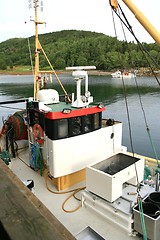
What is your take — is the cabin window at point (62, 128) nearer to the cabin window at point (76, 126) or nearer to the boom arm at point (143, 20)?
the cabin window at point (76, 126)

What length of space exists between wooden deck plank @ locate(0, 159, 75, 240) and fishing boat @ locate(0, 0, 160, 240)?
1.63 meters

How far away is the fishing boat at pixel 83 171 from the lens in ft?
13.1

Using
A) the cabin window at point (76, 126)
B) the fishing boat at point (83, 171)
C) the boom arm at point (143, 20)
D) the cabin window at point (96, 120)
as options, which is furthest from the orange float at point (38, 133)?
the boom arm at point (143, 20)

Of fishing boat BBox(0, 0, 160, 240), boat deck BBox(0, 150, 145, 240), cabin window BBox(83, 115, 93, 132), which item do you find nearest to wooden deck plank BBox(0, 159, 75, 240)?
fishing boat BBox(0, 0, 160, 240)

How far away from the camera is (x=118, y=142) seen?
6410 millimetres

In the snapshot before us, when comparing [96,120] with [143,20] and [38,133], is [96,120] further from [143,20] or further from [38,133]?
[143,20]

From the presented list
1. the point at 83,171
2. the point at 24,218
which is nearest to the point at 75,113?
the point at 83,171

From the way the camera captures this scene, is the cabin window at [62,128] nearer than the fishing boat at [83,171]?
No

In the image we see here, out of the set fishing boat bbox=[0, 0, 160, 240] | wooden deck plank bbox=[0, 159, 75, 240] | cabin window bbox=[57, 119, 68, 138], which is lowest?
fishing boat bbox=[0, 0, 160, 240]

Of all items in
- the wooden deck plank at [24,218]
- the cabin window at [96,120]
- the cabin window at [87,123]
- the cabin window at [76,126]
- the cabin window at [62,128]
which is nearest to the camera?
the wooden deck plank at [24,218]

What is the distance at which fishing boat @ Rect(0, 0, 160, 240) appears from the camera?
400 cm

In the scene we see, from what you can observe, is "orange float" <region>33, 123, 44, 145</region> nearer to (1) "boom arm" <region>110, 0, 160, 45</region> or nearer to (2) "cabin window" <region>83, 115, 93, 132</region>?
(2) "cabin window" <region>83, 115, 93, 132</region>

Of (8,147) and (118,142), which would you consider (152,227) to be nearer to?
(118,142)

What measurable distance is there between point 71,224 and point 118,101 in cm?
2644
